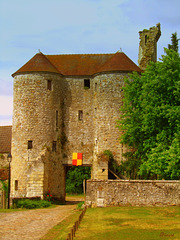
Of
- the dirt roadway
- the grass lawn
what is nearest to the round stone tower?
the grass lawn

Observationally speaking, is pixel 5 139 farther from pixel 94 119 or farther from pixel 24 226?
pixel 24 226

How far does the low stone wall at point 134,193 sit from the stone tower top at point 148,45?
17.9 metres

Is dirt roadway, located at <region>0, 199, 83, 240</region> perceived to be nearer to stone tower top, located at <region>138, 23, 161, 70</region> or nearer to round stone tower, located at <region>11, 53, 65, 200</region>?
round stone tower, located at <region>11, 53, 65, 200</region>

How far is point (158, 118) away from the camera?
29859 mm

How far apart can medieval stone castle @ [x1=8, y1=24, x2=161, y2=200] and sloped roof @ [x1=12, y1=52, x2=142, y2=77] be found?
91 mm

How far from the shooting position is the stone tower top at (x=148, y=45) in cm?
4147

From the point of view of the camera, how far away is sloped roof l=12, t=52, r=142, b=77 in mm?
37188

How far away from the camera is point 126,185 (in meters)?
26.1

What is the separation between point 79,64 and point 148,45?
24.9ft

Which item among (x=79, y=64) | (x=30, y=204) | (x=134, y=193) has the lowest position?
(x=30, y=204)

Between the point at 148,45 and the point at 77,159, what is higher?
the point at 148,45

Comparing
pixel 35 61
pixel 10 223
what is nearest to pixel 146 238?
pixel 10 223

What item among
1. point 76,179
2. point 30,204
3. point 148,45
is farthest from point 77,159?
point 76,179

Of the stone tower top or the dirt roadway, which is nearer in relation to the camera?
the dirt roadway
